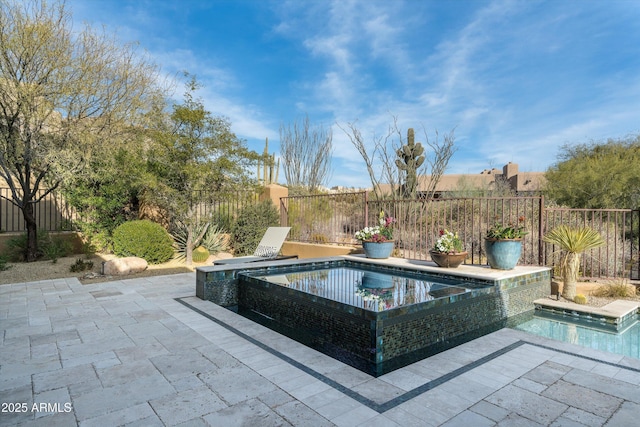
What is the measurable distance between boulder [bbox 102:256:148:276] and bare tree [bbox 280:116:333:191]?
36.5ft

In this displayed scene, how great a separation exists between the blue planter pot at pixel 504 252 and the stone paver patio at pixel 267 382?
1663 millimetres

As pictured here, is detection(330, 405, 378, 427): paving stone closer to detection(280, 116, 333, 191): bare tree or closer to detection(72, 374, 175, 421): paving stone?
detection(72, 374, 175, 421): paving stone

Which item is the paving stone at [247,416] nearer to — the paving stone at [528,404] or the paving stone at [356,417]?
the paving stone at [356,417]

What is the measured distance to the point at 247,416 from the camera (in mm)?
2064

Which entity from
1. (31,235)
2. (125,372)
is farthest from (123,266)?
(125,372)

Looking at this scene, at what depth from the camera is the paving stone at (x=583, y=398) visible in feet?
7.19

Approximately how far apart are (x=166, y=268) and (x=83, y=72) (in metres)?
4.56

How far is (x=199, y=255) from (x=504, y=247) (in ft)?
22.2

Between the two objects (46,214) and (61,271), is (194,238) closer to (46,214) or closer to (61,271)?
(61,271)

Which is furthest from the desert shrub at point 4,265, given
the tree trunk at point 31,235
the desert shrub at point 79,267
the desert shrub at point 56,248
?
the desert shrub at point 79,267

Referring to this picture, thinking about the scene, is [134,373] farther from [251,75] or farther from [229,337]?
[251,75]

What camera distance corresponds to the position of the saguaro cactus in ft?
40.2

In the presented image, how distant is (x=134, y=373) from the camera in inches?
105

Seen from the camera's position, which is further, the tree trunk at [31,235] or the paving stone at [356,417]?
the tree trunk at [31,235]
